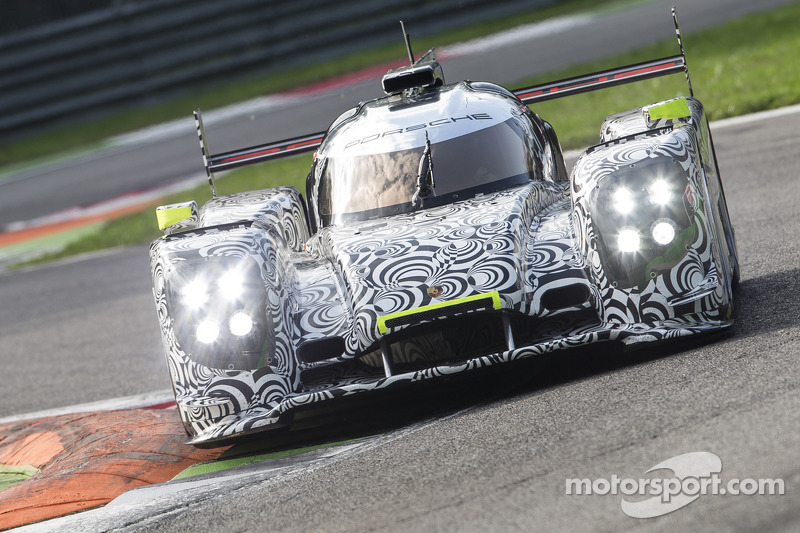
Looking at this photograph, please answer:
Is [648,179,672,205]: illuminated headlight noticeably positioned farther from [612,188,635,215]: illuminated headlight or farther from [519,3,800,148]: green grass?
[519,3,800,148]: green grass

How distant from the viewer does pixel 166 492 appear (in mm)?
4469

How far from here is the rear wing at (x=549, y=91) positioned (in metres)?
6.86

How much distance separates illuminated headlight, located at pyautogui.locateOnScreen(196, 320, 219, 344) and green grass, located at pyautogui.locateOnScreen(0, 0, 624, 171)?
13753 mm

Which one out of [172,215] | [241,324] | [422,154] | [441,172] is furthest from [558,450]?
[172,215]

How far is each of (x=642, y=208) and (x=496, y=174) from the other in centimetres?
127

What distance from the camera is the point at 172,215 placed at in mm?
6500

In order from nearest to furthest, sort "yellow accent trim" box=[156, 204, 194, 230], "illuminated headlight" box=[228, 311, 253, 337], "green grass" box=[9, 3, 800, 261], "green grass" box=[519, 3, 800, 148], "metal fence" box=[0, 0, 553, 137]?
"illuminated headlight" box=[228, 311, 253, 337], "yellow accent trim" box=[156, 204, 194, 230], "green grass" box=[519, 3, 800, 148], "green grass" box=[9, 3, 800, 261], "metal fence" box=[0, 0, 553, 137]

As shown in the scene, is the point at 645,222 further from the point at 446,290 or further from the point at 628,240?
the point at 446,290

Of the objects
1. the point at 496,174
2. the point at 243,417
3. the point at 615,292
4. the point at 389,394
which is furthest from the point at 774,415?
the point at 496,174

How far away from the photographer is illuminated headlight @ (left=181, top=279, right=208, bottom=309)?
16.7 feet

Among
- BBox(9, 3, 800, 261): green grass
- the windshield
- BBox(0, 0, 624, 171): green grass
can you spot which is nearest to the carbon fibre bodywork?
the windshield

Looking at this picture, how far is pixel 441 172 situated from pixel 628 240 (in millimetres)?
1451

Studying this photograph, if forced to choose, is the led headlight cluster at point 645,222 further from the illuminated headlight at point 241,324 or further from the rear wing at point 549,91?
the rear wing at point 549,91

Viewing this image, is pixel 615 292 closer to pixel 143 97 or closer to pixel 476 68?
pixel 476 68
